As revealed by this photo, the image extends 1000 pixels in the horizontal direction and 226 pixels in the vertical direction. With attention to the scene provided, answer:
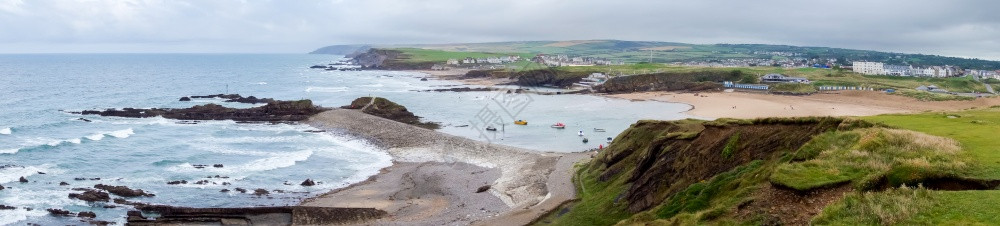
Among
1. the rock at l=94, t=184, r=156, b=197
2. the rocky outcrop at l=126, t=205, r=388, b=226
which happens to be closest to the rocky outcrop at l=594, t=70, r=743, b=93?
the rock at l=94, t=184, r=156, b=197

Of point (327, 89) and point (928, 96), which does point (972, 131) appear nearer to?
point (928, 96)

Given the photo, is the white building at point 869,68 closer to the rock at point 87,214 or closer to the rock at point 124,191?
the rock at point 124,191

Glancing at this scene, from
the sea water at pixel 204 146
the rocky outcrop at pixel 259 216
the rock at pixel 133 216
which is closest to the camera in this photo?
the rocky outcrop at pixel 259 216

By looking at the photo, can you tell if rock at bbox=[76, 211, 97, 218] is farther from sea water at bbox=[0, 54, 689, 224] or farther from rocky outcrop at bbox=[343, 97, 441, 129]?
rocky outcrop at bbox=[343, 97, 441, 129]

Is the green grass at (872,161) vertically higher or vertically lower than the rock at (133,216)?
higher

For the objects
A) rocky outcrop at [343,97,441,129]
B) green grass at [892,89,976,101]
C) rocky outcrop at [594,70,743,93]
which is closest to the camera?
rocky outcrop at [343,97,441,129]

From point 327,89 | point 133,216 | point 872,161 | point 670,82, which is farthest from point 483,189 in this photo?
point 670,82

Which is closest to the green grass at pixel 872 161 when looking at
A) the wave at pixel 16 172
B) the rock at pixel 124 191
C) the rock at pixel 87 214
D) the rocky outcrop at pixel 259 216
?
the rocky outcrop at pixel 259 216
